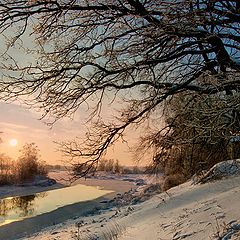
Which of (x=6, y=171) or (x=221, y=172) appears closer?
(x=221, y=172)

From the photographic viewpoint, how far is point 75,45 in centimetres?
697

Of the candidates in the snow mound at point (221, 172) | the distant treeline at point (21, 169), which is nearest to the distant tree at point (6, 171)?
the distant treeline at point (21, 169)

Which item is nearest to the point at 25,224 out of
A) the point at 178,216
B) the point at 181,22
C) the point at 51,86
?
the point at 178,216

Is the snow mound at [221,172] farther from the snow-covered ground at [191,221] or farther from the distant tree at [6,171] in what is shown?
the distant tree at [6,171]

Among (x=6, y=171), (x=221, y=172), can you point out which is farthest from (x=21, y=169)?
(x=221, y=172)

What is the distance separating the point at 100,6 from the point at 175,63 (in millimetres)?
2197

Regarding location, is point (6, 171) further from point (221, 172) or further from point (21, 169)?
point (221, 172)

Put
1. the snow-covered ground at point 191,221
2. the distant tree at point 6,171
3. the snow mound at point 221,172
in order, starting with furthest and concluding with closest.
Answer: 1. the distant tree at point 6,171
2. the snow mound at point 221,172
3. the snow-covered ground at point 191,221

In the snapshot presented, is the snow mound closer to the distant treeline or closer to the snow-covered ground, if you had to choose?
the snow-covered ground

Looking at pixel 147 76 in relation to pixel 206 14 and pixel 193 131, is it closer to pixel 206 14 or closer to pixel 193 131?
pixel 193 131

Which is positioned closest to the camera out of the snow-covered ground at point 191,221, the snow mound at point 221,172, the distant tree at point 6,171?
the snow-covered ground at point 191,221

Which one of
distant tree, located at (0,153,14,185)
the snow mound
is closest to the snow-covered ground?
the snow mound

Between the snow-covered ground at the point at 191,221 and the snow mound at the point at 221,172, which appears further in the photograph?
the snow mound at the point at 221,172

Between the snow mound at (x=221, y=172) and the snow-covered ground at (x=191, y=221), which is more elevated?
the snow mound at (x=221, y=172)
